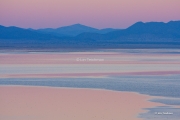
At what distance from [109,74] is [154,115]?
27.4 ft

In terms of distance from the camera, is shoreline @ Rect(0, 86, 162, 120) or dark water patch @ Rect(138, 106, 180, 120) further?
shoreline @ Rect(0, 86, 162, 120)

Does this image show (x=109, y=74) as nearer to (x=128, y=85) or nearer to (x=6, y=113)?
(x=128, y=85)

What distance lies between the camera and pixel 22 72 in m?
19.3

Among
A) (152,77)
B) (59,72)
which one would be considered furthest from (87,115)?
(59,72)

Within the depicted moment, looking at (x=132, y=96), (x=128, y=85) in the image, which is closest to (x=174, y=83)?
(x=128, y=85)

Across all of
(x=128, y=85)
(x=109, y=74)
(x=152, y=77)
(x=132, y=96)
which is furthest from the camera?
(x=109, y=74)

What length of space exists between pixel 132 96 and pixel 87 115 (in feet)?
8.76

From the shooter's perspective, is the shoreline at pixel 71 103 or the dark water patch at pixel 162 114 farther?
the shoreline at pixel 71 103

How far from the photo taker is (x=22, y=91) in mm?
13727

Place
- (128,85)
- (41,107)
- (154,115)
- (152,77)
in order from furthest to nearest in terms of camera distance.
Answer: (152,77) < (128,85) < (41,107) < (154,115)

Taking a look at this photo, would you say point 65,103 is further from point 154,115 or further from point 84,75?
point 84,75

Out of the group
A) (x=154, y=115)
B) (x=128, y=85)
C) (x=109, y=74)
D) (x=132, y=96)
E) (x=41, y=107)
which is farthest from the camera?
(x=109, y=74)

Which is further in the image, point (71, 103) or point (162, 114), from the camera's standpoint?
point (71, 103)

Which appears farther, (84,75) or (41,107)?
(84,75)
